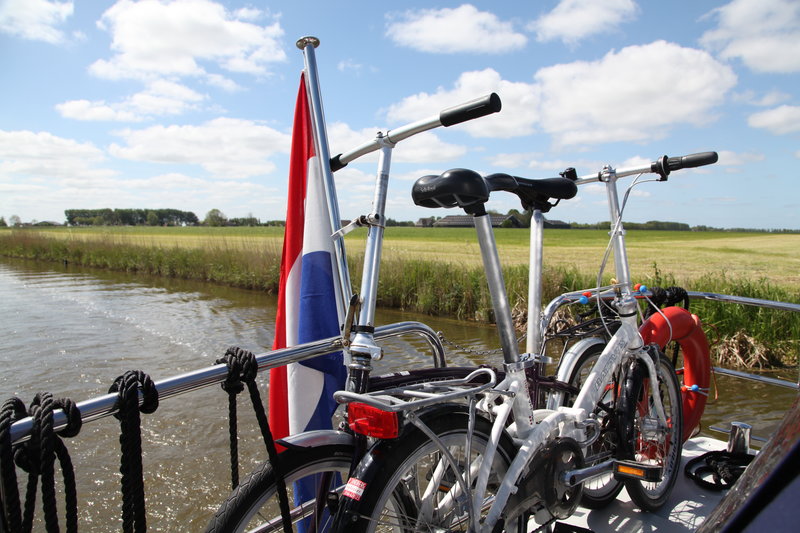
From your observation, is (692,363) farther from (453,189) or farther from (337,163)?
(337,163)

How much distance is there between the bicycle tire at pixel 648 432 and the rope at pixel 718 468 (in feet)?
0.81

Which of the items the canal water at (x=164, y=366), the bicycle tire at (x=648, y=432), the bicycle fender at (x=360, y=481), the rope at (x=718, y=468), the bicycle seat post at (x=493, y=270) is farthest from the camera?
the canal water at (x=164, y=366)

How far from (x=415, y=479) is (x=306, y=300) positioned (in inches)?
37.4

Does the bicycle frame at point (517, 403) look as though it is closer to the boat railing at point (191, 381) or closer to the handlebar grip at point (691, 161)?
the boat railing at point (191, 381)

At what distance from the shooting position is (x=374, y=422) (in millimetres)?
1397

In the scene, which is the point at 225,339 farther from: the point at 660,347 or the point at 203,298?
the point at 660,347

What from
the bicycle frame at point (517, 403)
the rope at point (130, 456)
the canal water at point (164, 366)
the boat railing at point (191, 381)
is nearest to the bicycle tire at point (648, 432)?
the bicycle frame at point (517, 403)

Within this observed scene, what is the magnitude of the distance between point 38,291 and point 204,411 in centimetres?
1258

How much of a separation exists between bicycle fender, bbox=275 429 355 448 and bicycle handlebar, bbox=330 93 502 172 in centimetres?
99

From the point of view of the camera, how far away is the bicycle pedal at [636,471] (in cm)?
227

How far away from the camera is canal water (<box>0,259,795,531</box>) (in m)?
4.26

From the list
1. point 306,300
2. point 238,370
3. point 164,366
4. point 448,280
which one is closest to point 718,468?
point 306,300

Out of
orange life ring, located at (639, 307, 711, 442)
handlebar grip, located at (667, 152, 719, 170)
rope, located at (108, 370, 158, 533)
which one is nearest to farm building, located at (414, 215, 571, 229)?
handlebar grip, located at (667, 152, 719, 170)

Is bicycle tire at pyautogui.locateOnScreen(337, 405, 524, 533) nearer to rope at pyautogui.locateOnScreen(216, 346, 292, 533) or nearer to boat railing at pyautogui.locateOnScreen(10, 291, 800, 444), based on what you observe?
rope at pyautogui.locateOnScreen(216, 346, 292, 533)
